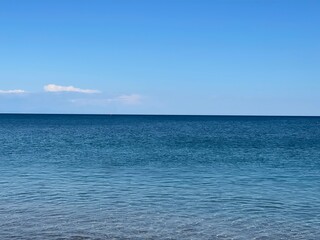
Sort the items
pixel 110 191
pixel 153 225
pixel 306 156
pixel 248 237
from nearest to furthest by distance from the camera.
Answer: pixel 248 237, pixel 153 225, pixel 110 191, pixel 306 156

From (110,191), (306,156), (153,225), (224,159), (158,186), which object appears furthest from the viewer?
(306,156)

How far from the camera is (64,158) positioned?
58281 millimetres

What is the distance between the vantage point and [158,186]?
3741 cm

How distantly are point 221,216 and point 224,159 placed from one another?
100ft

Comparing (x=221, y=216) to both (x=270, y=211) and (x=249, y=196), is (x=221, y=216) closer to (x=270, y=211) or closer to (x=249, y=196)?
(x=270, y=211)

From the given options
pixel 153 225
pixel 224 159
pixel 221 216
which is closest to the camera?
pixel 153 225

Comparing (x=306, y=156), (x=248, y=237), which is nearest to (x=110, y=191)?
(x=248, y=237)

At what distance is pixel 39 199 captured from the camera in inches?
1247

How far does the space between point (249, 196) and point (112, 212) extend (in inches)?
420

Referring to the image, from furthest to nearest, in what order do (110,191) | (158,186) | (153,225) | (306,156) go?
1. (306,156)
2. (158,186)
3. (110,191)
4. (153,225)

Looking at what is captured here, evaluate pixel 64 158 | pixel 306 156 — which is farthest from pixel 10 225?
pixel 306 156

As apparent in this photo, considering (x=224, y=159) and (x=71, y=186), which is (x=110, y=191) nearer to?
(x=71, y=186)

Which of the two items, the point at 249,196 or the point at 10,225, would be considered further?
the point at 249,196

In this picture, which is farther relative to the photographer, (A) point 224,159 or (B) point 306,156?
(B) point 306,156
